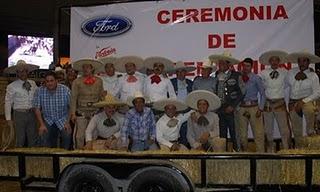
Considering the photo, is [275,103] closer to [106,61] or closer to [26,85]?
[106,61]

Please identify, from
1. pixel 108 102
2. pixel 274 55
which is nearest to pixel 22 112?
pixel 108 102

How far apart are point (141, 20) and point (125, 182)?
4.81m

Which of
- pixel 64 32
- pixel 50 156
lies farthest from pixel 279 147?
pixel 64 32

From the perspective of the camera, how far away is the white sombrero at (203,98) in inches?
285

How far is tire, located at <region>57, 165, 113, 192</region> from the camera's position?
19.1ft

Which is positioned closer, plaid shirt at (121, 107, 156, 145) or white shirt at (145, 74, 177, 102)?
plaid shirt at (121, 107, 156, 145)

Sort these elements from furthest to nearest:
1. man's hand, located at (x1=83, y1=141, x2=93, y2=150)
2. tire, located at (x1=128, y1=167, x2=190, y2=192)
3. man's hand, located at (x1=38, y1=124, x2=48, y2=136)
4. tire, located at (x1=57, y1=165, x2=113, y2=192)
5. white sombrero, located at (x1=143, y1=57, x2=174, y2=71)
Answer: white sombrero, located at (x1=143, y1=57, x2=174, y2=71), man's hand, located at (x1=38, y1=124, x2=48, y2=136), man's hand, located at (x1=83, y1=141, x2=93, y2=150), tire, located at (x1=57, y1=165, x2=113, y2=192), tire, located at (x1=128, y1=167, x2=190, y2=192)

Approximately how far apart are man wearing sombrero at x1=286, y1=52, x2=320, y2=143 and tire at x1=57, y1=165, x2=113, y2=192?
11.5 ft

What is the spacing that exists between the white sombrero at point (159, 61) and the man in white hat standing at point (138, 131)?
5.79ft

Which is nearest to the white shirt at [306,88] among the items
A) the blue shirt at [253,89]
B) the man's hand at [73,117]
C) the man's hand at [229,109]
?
the blue shirt at [253,89]

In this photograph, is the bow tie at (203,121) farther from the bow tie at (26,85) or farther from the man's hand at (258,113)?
the bow tie at (26,85)

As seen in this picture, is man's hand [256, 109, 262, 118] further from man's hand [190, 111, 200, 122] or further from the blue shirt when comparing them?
man's hand [190, 111, 200, 122]

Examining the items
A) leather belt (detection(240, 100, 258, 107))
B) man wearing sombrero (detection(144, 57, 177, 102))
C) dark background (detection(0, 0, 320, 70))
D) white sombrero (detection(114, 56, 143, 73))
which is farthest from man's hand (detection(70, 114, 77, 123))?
dark background (detection(0, 0, 320, 70))

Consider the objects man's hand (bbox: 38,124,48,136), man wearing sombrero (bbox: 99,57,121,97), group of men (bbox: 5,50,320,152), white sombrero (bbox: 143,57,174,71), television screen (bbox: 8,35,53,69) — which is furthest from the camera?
television screen (bbox: 8,35,53,69)
